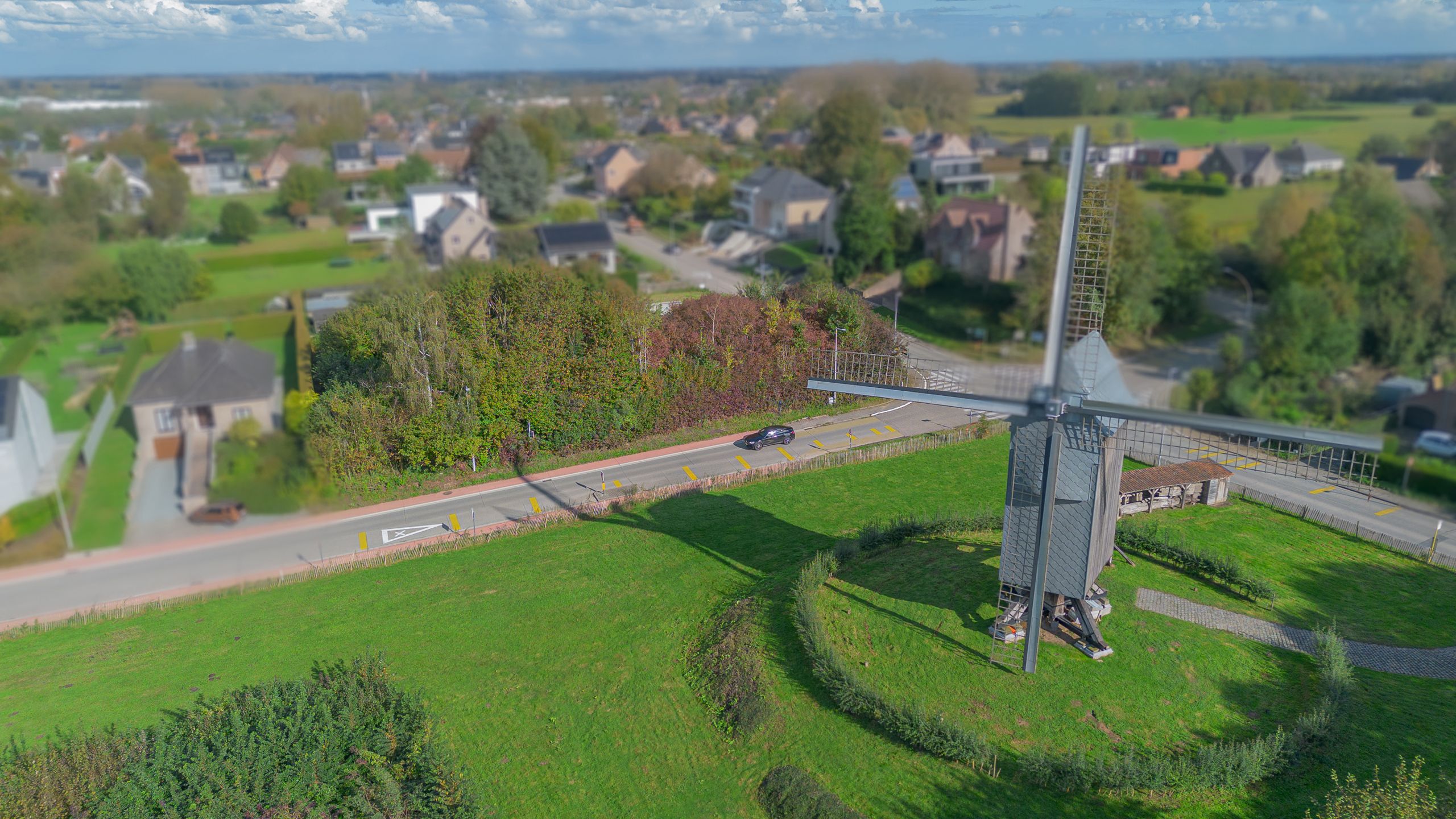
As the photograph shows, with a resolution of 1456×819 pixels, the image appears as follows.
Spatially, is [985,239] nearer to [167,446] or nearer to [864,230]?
[864,230]

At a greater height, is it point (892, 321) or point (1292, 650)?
point (892, 321)

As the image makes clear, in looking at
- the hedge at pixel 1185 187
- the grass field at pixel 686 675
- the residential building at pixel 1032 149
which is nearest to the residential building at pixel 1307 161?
the hedge at pixel 1185 187

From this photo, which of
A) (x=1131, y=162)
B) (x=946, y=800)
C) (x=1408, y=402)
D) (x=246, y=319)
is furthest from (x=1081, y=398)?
(x=1131, y=162)

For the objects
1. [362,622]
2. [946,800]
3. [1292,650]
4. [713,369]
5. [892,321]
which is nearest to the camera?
[946,800]

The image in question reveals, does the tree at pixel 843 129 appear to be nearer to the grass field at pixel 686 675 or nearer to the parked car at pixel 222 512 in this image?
the grass field at pixel 686 675

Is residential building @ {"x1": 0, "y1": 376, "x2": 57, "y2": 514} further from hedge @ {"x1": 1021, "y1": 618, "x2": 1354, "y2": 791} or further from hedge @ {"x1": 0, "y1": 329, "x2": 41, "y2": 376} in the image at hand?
hedge @ {"x1": 1021, "y1": 618, "x2": 1354, "y2": 791}

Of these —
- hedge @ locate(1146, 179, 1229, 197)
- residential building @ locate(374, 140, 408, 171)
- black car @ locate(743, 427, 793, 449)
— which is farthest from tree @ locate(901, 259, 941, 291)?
residential building @ locate(374, 140, 408, 171)

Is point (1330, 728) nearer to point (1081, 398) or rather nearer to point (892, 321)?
→ point (1081, 398)
